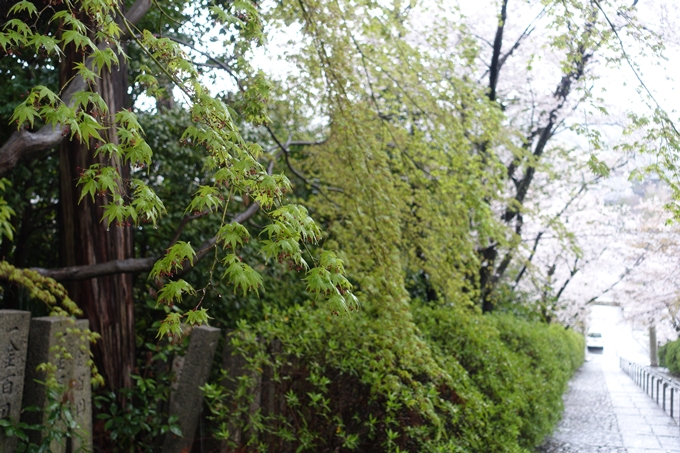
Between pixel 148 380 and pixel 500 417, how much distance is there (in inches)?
121

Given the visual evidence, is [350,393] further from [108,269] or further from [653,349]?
[653,349]

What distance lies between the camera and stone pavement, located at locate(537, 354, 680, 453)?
8164 mm

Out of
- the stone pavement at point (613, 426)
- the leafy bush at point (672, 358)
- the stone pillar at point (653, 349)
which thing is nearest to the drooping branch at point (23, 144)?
the stone pavement at point (613, 426)

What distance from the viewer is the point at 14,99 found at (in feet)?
19.8

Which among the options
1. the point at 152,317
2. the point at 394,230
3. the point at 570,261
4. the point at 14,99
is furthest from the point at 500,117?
the point at 570,261

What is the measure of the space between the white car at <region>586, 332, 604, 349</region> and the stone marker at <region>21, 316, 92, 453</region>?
37215 mm

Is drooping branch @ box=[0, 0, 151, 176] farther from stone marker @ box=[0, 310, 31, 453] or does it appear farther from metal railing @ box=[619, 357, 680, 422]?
metal railing @ box=[619, 357, 680, 422]

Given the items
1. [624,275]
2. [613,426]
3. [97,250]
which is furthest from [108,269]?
[624,275]

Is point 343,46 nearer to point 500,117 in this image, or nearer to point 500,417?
point 500,117

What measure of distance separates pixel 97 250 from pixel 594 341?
37343 millimetres

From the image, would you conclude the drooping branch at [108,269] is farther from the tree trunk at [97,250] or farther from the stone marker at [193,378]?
the stone marker at [193,378]

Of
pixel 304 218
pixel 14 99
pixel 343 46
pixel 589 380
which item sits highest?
pixel 343 46

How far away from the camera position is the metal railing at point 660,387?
1071 centimetres

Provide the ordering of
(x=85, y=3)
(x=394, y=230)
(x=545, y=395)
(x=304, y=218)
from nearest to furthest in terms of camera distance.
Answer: (x=85, y=3), (x=304, y=218), (x=394, y=230), (x=545, y=395)
